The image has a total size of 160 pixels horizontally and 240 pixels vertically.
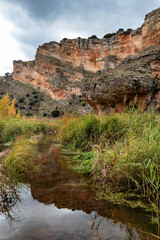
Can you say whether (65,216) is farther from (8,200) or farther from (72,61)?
(72,61)

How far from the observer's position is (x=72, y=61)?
5616cm

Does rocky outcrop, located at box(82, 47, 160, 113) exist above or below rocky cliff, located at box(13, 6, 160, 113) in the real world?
below

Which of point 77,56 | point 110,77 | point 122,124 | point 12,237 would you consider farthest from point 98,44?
point 12,237

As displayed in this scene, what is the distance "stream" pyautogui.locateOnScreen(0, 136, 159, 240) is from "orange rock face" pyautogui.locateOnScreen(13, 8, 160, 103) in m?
43.4

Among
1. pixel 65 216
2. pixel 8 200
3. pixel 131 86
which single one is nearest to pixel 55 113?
pixel 131 86

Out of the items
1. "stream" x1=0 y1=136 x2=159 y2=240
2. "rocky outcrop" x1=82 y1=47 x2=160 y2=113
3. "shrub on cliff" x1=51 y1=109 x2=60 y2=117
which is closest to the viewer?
"stream" x1=0 y1=136 x2=159 y2=240

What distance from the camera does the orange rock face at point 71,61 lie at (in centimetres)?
4625

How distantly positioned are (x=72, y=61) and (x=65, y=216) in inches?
2293

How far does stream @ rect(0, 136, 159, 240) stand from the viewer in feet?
5.49

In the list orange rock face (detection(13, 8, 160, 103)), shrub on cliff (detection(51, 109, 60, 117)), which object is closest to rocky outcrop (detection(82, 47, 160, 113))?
shrub on cliff (detection(51, 109, 60, 117))

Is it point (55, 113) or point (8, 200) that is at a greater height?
point (8, 200)

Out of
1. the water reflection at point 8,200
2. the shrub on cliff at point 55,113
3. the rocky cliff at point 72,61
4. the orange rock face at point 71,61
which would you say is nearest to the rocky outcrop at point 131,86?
the water reflection at point 8,200

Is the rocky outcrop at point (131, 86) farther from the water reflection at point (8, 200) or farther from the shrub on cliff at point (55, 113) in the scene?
the shrub on cliff at point (55, 113)

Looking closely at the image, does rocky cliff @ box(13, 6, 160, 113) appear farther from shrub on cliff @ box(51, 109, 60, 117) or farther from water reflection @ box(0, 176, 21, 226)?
water reflection @ box(0, 176, 21, 226)
